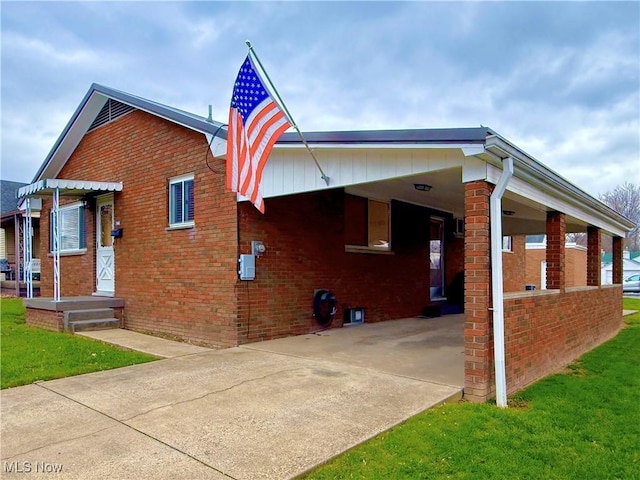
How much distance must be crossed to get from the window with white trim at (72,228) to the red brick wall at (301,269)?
239 inches

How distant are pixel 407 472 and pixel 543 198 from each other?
4.63 meters

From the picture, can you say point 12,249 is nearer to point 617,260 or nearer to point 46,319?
point 46,319

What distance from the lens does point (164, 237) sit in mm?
9203

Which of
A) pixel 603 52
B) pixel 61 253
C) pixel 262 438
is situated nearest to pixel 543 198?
pixel 262 438

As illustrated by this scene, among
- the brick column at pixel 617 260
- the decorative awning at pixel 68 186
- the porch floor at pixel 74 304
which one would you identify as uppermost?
the decorative awning at pixel 68 186

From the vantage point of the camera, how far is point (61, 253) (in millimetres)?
12609

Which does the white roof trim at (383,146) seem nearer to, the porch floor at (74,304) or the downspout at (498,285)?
the downspout at (498,285)

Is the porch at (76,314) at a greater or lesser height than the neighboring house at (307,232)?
lesser

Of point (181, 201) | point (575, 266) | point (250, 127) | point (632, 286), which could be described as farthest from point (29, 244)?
point (632, 286)

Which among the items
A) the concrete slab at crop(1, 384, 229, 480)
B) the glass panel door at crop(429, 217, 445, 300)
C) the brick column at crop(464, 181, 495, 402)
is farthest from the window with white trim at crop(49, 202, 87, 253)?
the brick column at crop(464, 181, 495, 402)

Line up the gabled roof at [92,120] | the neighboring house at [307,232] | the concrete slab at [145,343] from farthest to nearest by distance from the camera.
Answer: the gabled roof at [92,120], the concrete slab at [145,343], the neighboring house at [307,232]

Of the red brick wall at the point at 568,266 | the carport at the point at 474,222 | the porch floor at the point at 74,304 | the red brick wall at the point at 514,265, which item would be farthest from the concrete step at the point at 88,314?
the red brick wall at the point at 568,266

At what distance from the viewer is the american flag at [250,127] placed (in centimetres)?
563

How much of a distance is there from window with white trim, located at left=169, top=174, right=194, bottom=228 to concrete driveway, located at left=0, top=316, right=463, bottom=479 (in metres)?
2.76
